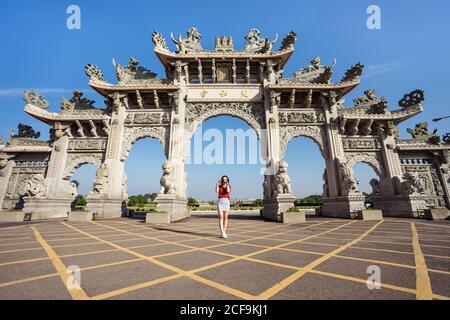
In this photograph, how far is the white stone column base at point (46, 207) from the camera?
34.1 feet

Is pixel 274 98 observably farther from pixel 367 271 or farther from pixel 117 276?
pixel 117 276

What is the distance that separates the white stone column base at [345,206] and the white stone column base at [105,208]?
13.0 m

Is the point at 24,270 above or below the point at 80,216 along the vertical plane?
below

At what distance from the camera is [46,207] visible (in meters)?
11.0

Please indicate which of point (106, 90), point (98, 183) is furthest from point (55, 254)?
point (106, 90)

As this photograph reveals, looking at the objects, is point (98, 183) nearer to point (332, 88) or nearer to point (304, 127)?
point (304, 127)

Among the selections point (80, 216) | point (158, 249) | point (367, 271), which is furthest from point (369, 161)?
point (80, 216)

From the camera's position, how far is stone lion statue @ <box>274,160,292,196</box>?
375 inches

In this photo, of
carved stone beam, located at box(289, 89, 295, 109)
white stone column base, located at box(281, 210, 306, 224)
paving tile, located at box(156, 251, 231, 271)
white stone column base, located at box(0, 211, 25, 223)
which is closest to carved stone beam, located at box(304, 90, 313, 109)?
carved stone beam, located at box(289, 89, 295, 109)

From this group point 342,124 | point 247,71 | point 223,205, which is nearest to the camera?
point 223,205

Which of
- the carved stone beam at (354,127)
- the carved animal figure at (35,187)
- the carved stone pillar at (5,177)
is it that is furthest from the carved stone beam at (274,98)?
the carved stone pillar at (5,177)

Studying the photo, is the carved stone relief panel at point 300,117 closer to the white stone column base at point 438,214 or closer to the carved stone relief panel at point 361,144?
the carved stone relief panel at point 361,144

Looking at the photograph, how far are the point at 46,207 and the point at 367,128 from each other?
67.9 feet
